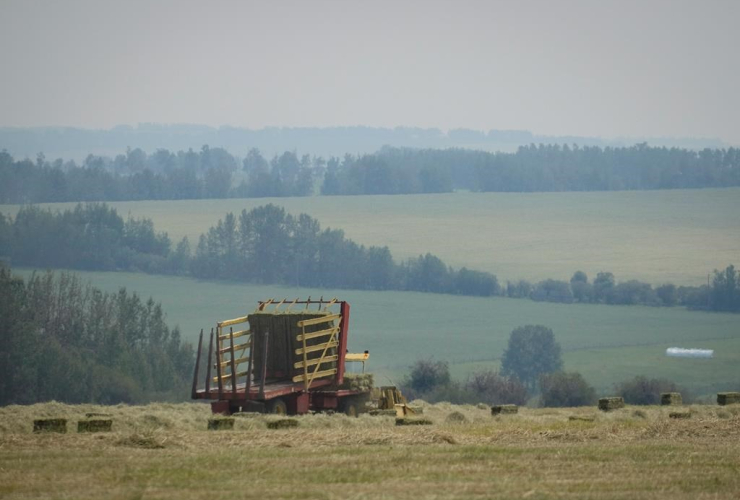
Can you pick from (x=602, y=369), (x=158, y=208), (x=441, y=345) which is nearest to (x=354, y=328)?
(x=441, y=345)

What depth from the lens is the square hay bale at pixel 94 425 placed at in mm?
17984

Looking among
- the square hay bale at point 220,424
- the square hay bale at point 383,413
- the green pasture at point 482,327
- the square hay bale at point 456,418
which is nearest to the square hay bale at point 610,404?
the square hay bale at point 456,418

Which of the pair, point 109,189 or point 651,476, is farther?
point 109,189

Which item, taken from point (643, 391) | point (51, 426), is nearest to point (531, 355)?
point (643, 391)

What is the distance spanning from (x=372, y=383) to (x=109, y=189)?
15583cm

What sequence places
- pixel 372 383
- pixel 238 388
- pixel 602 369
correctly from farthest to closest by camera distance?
pixel 602 369, pixel 372 383, pixel 238 388

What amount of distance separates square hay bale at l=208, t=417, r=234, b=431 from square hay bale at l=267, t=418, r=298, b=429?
0.61 m

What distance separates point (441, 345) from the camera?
97.3 metres

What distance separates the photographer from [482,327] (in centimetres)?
10638

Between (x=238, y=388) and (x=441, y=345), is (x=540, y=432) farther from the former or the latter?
(x=441, y=345)

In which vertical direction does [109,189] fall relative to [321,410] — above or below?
above

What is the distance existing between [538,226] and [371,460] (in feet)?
509

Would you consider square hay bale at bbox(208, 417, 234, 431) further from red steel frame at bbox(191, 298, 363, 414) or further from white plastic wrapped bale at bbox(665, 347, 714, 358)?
white plastic wrapped bale at bbox(665, 347, 714, 358)

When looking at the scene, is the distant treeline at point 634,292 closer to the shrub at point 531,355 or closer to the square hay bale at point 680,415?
the shrub at point 531,355
